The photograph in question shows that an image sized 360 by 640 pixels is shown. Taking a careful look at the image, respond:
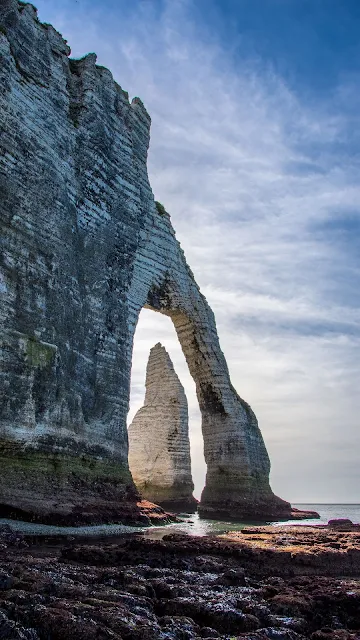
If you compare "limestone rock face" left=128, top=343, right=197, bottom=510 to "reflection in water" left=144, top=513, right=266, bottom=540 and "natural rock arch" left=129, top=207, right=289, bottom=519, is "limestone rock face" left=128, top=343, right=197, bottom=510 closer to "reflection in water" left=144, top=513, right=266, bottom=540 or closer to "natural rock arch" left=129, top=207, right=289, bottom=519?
"natural rock arch" left=129, top=207, right=289, bottom=519

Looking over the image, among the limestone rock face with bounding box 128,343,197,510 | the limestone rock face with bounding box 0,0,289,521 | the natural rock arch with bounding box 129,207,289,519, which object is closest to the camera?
the limestone rock face with bounding box 0,0,289,521

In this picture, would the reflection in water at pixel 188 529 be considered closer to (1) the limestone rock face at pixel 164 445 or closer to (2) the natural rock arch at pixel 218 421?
(2) the natural rock arch at pixel 218 421

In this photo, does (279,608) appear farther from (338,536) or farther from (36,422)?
(36,422)

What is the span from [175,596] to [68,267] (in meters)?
11.5

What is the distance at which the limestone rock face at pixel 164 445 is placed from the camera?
26.6 metres

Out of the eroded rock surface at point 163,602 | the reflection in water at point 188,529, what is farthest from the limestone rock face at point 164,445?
the eroded rock surface at point 163,602

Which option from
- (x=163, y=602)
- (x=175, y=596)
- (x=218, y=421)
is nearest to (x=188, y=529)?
(x=175, y=596)

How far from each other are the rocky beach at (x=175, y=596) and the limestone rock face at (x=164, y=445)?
65.7ft

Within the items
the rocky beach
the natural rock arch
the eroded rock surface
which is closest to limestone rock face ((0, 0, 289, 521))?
the natural rock arch

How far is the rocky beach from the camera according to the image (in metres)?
3.26

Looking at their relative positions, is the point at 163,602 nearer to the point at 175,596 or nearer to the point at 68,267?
the point at 175,596

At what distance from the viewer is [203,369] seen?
2514 cm

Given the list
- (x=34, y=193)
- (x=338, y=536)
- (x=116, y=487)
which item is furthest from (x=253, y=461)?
(x=34, y=193)

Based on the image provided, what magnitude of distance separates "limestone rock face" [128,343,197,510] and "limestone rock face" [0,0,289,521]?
7166 millimetres
